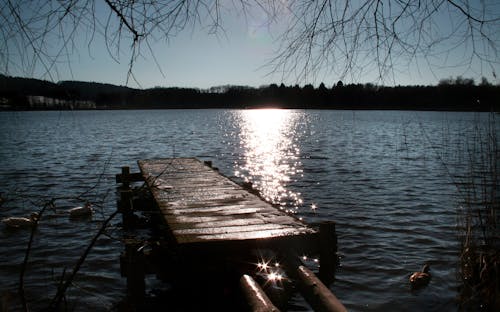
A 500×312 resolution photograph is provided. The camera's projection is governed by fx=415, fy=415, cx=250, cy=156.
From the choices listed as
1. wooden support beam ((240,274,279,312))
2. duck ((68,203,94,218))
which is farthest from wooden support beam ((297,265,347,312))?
duck ((68,203,94,218))

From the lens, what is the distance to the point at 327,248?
584 cm

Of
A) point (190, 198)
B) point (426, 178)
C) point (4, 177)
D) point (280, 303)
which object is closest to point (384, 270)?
point (280, 303)

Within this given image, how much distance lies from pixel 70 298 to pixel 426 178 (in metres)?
15.1

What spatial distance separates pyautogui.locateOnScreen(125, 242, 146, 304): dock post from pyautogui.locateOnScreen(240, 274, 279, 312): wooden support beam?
1.47 m

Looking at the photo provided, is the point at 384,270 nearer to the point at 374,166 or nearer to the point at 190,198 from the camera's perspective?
the point at 190,198

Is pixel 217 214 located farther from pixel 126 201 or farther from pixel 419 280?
pixel 126 201

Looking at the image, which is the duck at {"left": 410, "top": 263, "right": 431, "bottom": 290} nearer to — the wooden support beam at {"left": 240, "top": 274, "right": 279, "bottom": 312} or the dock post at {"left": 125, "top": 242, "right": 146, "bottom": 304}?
the wooden support beam at {"left": 240, "top": 274, "right": 279, "bottom": 312}

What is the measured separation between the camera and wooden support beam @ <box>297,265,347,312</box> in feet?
12.9

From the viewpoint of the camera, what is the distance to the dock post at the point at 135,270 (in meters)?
5.48

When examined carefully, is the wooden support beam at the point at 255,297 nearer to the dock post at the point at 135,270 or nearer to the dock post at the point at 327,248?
the dock post at the point at 327,248

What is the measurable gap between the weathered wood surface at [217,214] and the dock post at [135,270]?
21.5 inches

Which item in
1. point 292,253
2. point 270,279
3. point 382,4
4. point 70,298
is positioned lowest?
point 70,298

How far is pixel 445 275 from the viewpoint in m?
7.59

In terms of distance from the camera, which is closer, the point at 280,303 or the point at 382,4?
the point at 382,4
